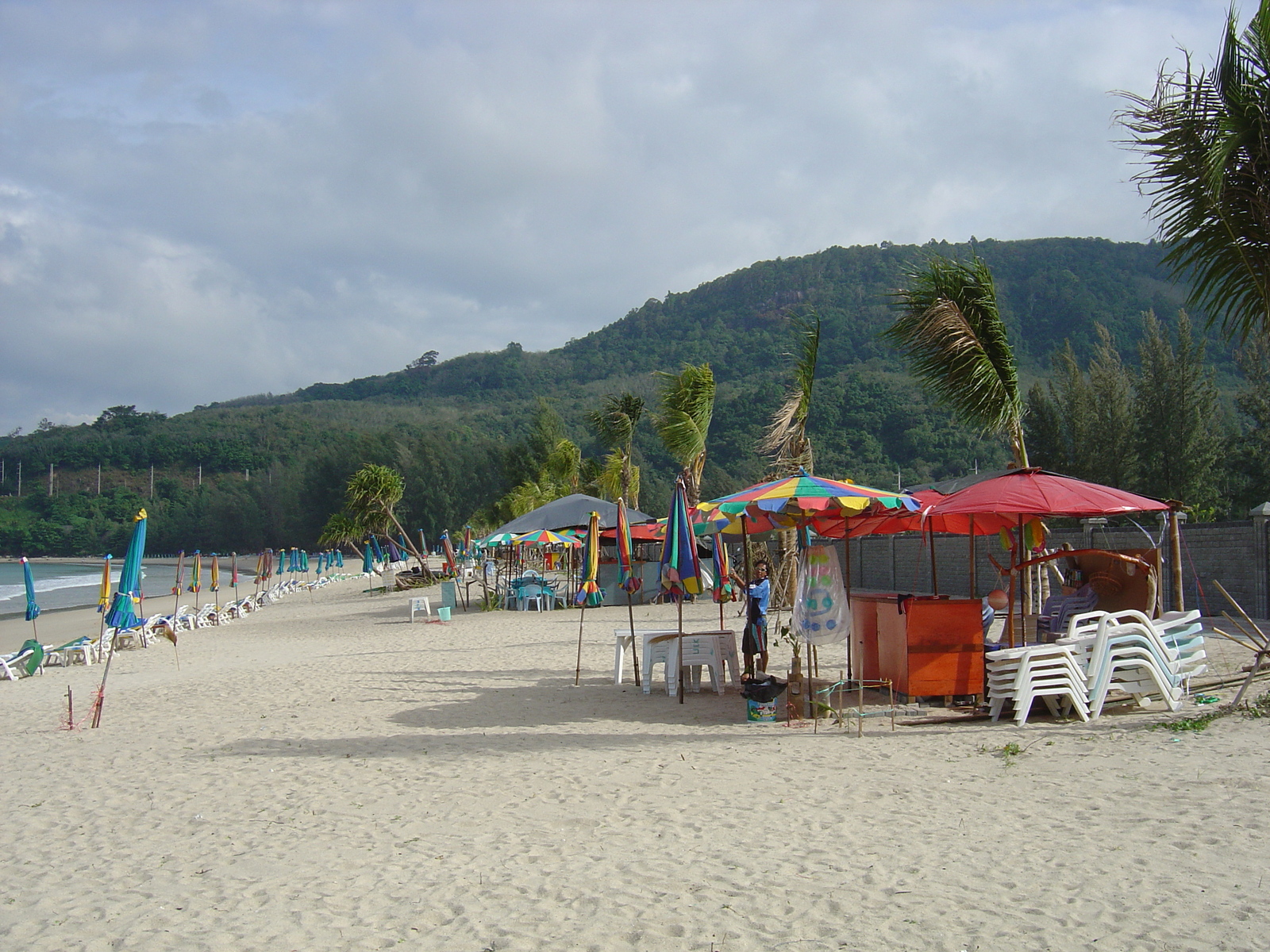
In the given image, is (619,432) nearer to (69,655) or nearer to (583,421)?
(69,655)

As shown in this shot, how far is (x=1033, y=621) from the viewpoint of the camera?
8.70 meters

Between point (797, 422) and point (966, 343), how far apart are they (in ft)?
13.6

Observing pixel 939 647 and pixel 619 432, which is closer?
pixel 939 647

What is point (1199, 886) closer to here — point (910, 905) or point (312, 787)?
point (910, 905)

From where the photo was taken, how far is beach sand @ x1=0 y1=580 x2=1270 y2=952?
3.66m

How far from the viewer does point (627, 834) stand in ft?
15.9

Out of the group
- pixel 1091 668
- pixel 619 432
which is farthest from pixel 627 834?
pixel 619 432

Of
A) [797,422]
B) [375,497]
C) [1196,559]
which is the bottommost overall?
[1196,559]

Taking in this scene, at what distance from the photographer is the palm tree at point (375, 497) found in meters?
33.5

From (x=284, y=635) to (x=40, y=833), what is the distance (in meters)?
14.0

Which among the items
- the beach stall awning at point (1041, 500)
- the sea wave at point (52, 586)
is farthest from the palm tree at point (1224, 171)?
the sea wave at point (52, 586)

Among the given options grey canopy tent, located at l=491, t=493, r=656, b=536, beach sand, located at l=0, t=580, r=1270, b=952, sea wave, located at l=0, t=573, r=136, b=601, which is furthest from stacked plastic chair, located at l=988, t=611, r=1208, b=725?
sea wave, located at l=0, t=573, r=136, b=601

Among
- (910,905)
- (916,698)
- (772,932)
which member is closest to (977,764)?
(916,698)

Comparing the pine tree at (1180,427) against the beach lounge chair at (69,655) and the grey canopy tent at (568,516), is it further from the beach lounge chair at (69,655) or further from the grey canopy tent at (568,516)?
the beach lounge chair at (69,655)
